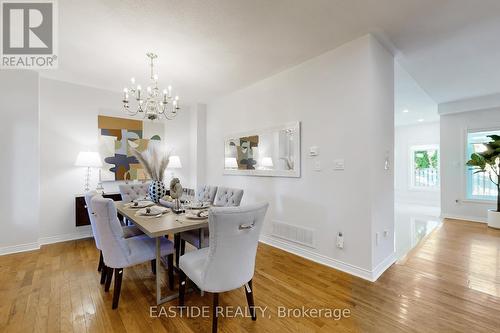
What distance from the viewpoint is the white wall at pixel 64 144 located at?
12.1ft

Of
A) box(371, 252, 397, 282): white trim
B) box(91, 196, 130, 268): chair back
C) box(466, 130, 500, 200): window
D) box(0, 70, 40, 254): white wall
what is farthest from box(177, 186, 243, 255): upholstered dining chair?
box(466, 130, 500, 200): window

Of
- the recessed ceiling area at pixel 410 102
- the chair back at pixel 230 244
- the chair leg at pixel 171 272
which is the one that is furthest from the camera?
the recessed ceiling area at pixel 410 102

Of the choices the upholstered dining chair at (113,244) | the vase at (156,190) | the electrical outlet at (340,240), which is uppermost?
the vase at (156,190)

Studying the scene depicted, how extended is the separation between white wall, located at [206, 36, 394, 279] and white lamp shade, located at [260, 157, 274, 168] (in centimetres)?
30

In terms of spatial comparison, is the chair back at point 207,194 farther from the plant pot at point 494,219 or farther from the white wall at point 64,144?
the plant pot at point 494,219

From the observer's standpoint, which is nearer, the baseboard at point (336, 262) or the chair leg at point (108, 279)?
the chair leg at point (108, 279)

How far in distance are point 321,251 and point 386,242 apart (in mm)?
805

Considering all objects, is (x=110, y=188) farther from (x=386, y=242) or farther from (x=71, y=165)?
(x=386, y=242)

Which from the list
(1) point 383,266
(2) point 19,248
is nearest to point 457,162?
(1) point 383,266

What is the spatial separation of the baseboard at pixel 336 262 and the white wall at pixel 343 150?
0.01 m

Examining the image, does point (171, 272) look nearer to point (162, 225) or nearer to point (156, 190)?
point (162, 225)

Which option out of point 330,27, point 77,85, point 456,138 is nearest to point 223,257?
point 330,27

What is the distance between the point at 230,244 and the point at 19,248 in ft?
12.5

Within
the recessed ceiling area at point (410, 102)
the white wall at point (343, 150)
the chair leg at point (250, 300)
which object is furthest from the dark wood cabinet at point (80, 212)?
the recessed ceiling area at point (410, 102)
